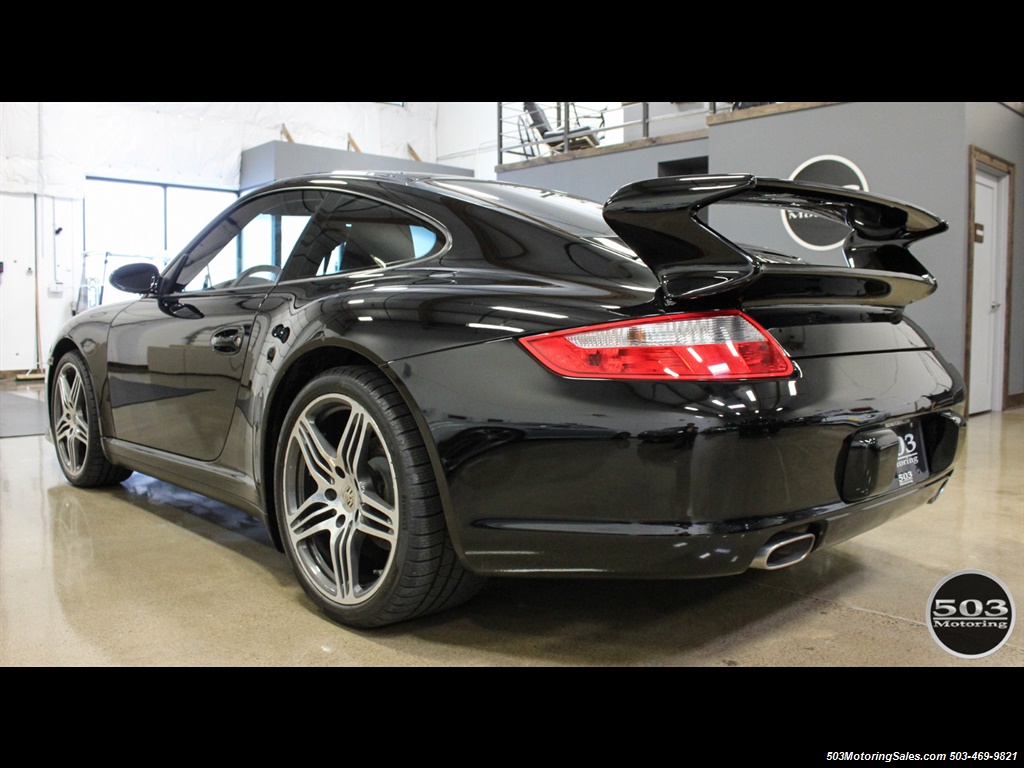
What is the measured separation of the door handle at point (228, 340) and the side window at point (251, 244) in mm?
162

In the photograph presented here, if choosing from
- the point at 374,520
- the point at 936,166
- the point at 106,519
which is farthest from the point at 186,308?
the point at 936,166

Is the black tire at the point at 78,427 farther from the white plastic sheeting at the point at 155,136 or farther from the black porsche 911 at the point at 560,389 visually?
the white plastic sheeting at the point at 155,136

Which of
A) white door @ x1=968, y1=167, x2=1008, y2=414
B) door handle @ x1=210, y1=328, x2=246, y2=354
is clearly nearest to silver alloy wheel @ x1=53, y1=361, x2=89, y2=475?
door handle @ x1=210, y1=328, x2=246, y2=354

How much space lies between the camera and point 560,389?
5.14 feet

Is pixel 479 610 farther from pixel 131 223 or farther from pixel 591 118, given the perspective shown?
pixel 131 223

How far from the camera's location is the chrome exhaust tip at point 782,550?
1.56 metres

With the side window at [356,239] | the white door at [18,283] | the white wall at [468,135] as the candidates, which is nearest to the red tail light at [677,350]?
the side window at [356,239]

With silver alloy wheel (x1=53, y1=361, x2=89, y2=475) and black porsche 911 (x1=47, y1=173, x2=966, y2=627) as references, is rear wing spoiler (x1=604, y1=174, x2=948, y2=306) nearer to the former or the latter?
black porsche 911 (x1=47, y1=173, x2=966, y2=627)

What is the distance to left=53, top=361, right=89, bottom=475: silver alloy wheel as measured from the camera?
335 centimetres

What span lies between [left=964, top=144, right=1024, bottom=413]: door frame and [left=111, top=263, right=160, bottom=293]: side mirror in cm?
559

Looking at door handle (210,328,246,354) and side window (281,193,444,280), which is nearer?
side window (281,193,444,280)

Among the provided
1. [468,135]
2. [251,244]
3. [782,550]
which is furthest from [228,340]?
[468,135]
